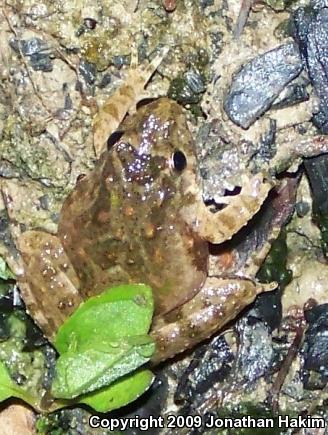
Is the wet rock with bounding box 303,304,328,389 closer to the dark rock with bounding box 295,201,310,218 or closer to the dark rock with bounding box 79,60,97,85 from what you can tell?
the dark rock with bounding box 295,201,310,218

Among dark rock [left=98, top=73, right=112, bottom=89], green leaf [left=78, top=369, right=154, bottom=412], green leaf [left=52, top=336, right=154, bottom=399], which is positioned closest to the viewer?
green leaf [left=52, top=336, right=154, bottom=399]

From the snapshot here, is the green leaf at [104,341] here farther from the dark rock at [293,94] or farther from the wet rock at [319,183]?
the dark rock at [293,94]

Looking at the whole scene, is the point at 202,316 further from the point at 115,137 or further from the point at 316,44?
the point at 316,44

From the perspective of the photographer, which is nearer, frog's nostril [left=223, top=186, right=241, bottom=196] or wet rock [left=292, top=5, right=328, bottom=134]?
wet rock [left=292, top=5, right=328, bottom=134]

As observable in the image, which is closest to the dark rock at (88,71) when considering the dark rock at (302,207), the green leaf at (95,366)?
the dark rock at (302,207)

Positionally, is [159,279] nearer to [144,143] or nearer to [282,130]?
[144,143]

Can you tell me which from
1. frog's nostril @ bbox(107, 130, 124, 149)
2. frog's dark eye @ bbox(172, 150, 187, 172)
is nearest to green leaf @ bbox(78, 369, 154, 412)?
frog's dark eye @ bbox(172, 150, 187, 172)

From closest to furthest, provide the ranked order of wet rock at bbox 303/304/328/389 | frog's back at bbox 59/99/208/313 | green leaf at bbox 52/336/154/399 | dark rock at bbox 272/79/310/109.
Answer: green leaf at bbox 52/336/154/399 < frog's back at bbox 59/99/208/313 < dark rock at bbox 272/79/310/109 < wet rock at bbox 303/304/328/389

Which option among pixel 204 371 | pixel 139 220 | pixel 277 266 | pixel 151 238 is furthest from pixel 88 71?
pixel 204 371
